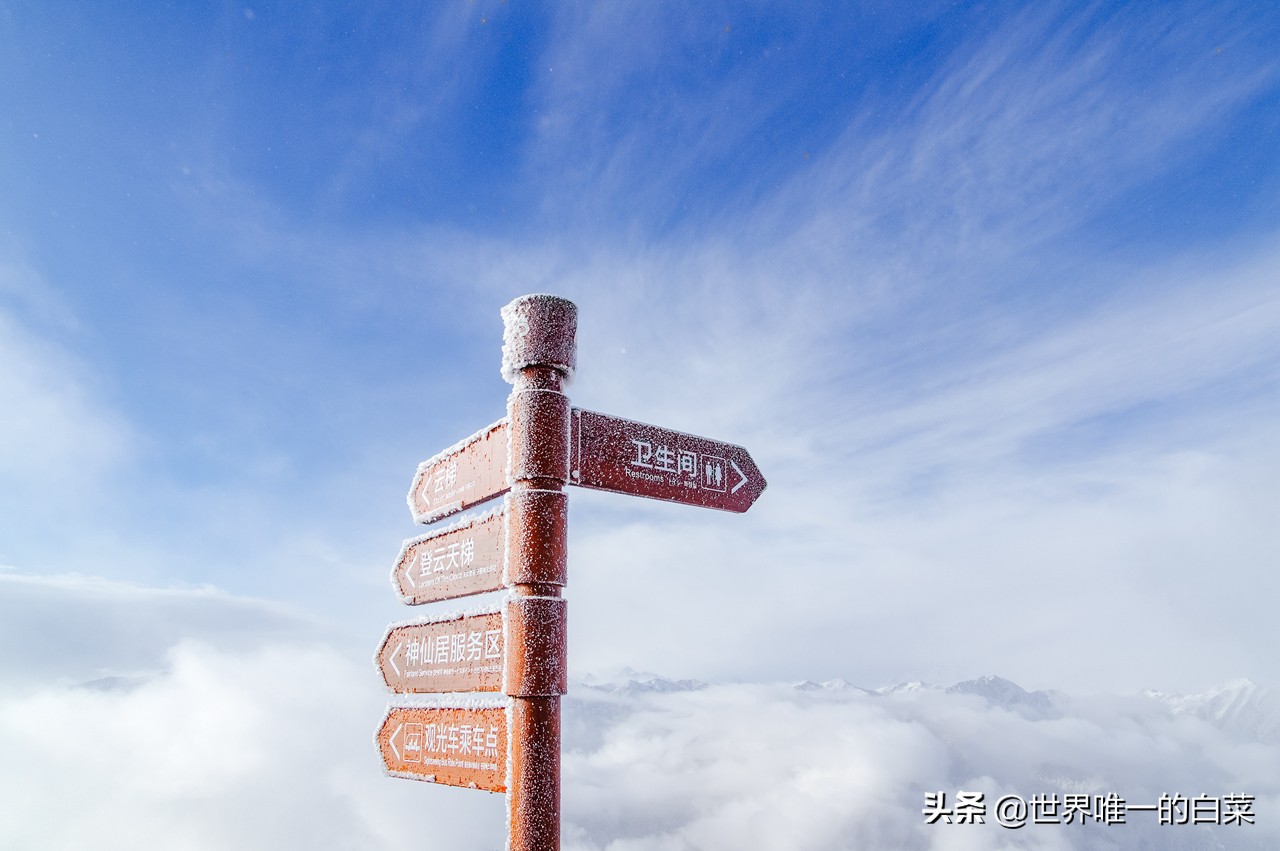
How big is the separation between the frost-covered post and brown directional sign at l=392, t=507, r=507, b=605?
0.20m

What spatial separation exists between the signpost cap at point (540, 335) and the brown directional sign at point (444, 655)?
1413 mm

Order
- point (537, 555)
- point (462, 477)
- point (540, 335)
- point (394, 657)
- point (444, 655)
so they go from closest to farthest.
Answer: point (537, 555)
point (540, 335)
point (444, 655)
point (462, 477)
point (394, 657)

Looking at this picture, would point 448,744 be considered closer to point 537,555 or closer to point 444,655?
point 444,655

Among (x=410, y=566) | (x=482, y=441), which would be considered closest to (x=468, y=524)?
(x=482, y=441)

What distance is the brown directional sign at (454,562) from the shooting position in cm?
431

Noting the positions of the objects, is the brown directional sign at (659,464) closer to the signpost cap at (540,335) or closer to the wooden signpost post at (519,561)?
the wooden signpost post at (519,561)

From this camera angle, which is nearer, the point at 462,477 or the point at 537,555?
the point at 537,555

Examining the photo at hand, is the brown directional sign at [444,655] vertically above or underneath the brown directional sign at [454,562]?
underneath

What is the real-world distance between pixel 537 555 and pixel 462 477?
1023mm

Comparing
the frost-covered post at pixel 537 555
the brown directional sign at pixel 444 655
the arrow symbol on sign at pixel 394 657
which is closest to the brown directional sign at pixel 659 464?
the frost-covered post at pixel 537 555

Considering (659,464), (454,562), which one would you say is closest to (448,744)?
(454,562)

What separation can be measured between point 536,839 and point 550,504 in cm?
169

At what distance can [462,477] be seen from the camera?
4.81 meters

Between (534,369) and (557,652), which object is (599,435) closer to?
(534,369)
